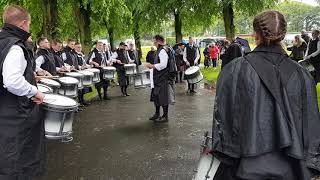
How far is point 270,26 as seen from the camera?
2838 mm

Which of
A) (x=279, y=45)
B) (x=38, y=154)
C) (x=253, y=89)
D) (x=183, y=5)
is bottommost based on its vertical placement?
(x=38, y=154)

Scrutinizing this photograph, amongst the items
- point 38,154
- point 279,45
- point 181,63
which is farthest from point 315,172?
point 181,63

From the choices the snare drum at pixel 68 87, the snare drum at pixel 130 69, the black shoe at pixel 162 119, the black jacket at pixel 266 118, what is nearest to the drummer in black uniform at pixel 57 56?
the snare drum at pixel 68 87

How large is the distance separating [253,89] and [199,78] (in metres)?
11.2

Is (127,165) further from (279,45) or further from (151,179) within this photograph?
(279,45)

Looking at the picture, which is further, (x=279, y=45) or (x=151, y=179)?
(x=151, y=179)

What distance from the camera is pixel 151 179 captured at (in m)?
6.06

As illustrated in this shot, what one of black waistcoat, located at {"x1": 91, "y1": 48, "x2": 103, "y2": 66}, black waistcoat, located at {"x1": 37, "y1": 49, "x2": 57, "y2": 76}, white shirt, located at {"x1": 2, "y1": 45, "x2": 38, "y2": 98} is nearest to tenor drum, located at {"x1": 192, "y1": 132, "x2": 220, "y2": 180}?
white shirt, located at {"x1": 2, "y1": 45, "x2": 38, "y2": 98}

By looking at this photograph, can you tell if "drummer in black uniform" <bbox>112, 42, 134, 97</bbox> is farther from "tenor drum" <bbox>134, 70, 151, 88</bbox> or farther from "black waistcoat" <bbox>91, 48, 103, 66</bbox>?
"tenor drum" <bbox>134, 70, 151, 88</bbox>

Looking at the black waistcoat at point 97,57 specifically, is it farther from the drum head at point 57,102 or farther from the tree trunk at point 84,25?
the drum head at point 57,102

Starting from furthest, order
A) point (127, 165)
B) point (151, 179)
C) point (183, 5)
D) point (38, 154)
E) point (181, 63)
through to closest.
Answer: point (183, 5) < point (181, 63) < point (127, 165) < point (151, 179) < point (38, 154)

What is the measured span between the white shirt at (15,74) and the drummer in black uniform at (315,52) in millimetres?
9139

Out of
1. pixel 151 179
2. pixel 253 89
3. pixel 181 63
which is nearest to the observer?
pixel 253 89

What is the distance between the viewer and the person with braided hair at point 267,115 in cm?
275
